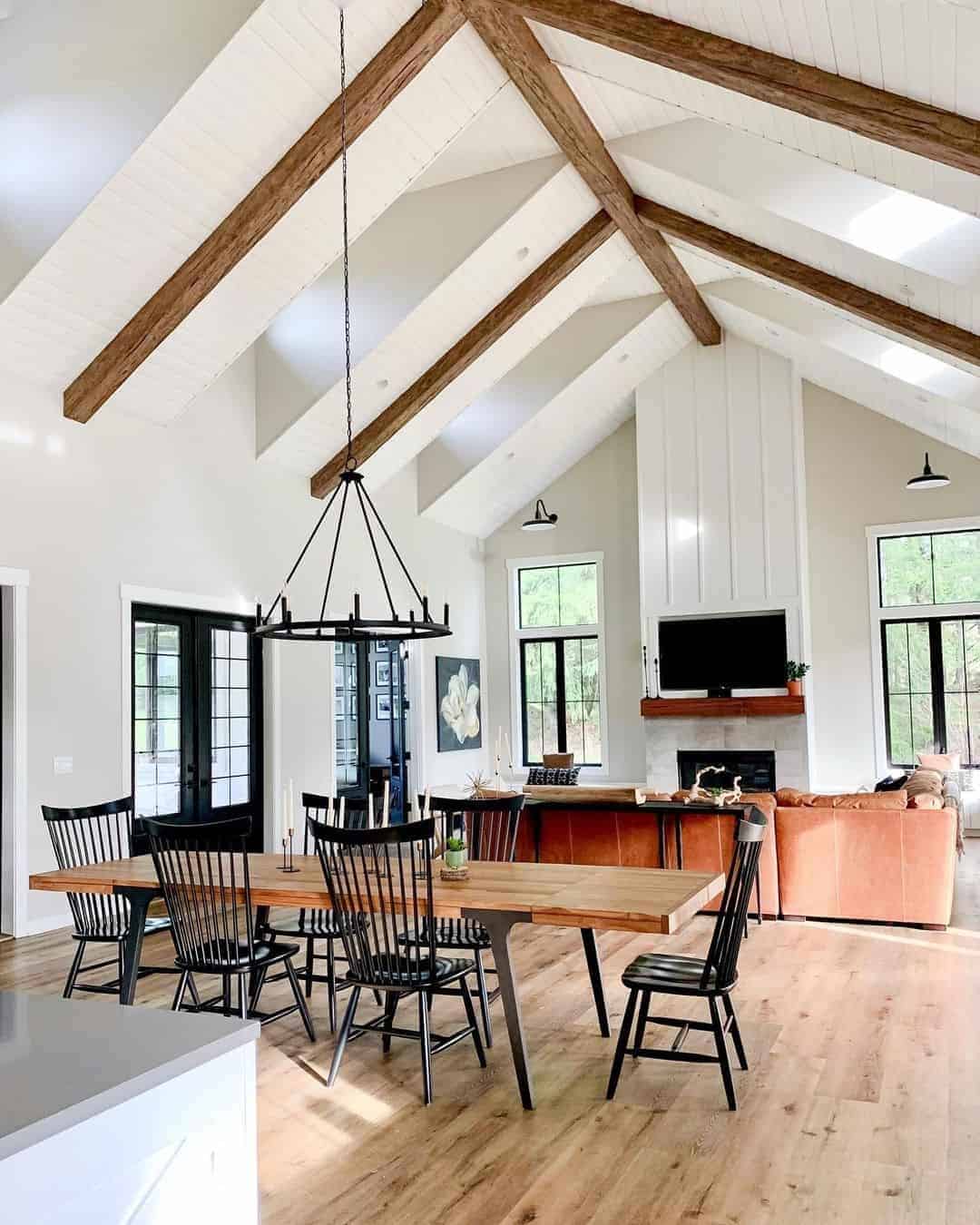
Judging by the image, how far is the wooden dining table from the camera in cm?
349

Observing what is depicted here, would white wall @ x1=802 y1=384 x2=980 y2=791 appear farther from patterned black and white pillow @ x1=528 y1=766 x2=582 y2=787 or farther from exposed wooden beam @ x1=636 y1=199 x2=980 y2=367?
exposed wooden beam @ x1=636 y1=199 x2=980 y2=367

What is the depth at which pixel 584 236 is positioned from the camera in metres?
8.54

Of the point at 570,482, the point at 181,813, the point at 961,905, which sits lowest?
the point at 961,905

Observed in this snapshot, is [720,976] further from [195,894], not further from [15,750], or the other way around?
[15,750]

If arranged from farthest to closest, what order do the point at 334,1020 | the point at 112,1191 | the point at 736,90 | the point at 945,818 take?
1. the point at 945,818
2. the point at 736,90
3. the point at 334,1020
4. the point at 112,1191

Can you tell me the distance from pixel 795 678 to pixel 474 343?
4593mm

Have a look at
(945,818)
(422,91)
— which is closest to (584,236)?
(422,91)

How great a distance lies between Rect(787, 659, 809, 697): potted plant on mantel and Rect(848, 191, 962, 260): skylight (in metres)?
5.20

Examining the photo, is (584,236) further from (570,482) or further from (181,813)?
(181,813)

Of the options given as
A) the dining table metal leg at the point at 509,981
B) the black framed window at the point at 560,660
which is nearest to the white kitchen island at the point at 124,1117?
the dining table metal leg at the point at 509,981

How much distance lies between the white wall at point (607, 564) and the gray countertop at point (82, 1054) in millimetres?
10911

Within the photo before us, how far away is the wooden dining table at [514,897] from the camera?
3.49 m

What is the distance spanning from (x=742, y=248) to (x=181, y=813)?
232 inches

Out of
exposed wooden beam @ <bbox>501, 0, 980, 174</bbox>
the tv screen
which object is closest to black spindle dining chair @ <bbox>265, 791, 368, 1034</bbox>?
exposed wooden beam @ <bbox>501, 0, 980, 174</bbox>
